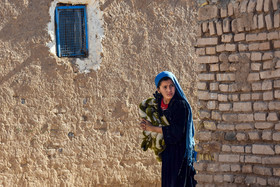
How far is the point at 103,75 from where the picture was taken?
6621mm

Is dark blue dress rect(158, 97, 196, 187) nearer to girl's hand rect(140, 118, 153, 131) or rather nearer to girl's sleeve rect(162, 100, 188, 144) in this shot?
girl's sleeve rect(162, 100, 188, 144)

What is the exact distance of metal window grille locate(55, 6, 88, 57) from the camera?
646 cm

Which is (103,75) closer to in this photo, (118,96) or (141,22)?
(118,96)

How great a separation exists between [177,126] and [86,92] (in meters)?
2.29

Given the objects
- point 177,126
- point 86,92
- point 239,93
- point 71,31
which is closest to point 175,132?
point 177,126

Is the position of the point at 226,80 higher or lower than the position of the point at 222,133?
higher

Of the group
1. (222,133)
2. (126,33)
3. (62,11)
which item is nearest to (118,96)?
(126,33)

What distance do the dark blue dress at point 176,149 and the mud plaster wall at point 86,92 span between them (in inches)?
79.0

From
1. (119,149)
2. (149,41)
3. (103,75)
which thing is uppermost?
(149,41)

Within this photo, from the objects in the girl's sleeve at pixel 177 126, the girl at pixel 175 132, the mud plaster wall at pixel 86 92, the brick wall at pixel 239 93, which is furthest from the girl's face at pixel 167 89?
the mud plaster wall at pixel 86 92

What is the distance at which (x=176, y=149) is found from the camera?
4.61m

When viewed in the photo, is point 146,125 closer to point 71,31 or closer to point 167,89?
point 167,89

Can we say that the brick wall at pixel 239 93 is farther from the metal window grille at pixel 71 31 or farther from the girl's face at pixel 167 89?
the metal window grille at pixel 71 31

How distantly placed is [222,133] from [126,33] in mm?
3046
